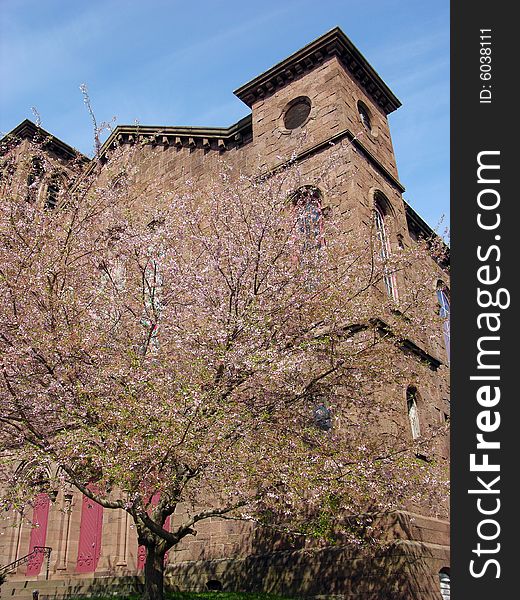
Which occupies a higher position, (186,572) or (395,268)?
(395,268)

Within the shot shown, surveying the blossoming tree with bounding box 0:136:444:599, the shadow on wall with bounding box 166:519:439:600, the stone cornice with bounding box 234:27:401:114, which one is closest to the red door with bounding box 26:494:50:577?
the shadow on wall with bounding box 166:519:439:600

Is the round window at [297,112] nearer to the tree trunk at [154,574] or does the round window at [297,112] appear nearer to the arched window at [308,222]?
the arched window at [308,222]

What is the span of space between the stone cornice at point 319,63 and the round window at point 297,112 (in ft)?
3.71

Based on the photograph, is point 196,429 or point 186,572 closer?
point 196,429

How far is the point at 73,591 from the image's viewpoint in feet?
55.0

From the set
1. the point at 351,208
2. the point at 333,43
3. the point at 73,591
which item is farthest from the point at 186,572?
the point at 333,43

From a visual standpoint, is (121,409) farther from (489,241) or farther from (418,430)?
(418,430)

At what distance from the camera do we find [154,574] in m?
10.8

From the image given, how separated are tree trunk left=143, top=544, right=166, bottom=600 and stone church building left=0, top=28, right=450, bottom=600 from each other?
6.26 feet

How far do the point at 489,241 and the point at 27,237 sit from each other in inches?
371

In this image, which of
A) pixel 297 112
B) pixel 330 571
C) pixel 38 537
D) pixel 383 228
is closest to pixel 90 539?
pixel 38 537

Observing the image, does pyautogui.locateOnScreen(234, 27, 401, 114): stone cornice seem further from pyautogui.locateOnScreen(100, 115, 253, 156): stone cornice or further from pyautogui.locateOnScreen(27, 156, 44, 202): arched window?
pyautogui.locateOnScreen(27, 156, 44, 202): arched window

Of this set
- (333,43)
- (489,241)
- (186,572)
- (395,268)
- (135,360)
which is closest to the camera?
(489,241)

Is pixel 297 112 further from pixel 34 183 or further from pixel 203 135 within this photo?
pixel 34 183
